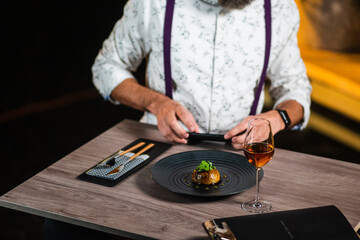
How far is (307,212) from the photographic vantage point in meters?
1.03

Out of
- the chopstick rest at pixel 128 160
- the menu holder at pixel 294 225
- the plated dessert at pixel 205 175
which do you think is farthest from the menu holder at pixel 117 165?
the menu holder at pixel 294 225

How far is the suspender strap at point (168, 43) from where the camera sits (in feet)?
5.70

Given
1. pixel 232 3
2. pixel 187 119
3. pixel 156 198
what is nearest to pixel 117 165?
pixel 156 198

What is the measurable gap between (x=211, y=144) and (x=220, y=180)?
293 millimetres

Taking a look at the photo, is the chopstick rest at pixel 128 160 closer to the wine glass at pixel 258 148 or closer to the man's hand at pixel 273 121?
the man's hand at pixel 273 121

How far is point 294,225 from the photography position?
0.99m

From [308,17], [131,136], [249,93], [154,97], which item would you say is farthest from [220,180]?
[308,17]

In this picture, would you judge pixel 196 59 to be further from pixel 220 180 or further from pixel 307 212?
pixel 307 212

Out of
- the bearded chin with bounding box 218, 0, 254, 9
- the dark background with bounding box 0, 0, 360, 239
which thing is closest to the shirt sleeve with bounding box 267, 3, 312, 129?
the bearded chin with bounding box 218, 0, 254, 9

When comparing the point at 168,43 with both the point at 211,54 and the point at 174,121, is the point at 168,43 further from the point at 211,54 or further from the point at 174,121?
the point at 174,121

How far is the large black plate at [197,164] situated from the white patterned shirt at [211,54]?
1.50 ft

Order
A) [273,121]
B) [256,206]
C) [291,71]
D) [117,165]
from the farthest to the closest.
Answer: [291,71], [273,121], [117,165], [256,206]

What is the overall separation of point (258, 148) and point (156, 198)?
0.30 meters

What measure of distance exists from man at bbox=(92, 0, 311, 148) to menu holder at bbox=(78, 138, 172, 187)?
256 mm
